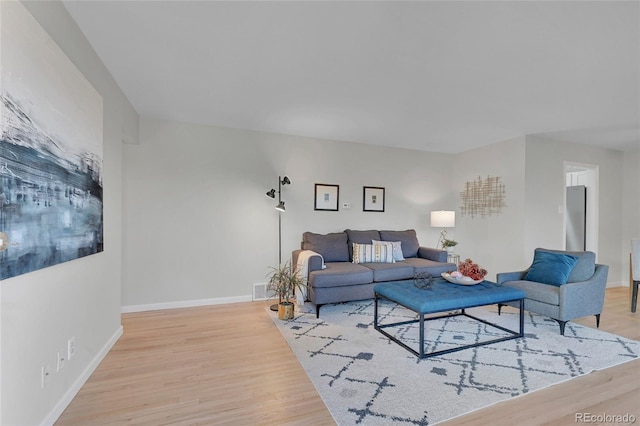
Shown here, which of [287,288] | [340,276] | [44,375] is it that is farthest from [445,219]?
[44,375]

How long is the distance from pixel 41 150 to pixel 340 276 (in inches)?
110

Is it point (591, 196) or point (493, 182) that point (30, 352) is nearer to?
point (493, 182)

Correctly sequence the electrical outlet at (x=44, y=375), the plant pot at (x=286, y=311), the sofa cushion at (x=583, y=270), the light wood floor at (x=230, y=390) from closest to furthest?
the electrical outlet at (x=44, y=375) → the light wood floor at (x=230, y=390) → the sofa cushion at (x=583, y=270) → the plant pot at (x=286, y=311)

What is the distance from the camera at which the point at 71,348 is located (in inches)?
73.5

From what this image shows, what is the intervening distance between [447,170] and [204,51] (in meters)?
4.76

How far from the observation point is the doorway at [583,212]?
498 cm

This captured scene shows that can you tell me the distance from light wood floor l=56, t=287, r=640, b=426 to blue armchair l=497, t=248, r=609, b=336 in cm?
44

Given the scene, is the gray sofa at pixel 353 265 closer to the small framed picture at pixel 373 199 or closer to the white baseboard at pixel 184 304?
the small framed picture at pixel 373 199

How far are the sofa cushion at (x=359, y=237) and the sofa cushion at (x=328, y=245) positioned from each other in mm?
74

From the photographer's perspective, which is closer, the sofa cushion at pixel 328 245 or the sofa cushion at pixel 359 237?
the sofa cushion at pixel 328 245

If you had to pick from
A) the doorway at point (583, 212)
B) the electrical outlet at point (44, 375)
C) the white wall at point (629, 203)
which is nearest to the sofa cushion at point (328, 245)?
the electrical outlet at point (44, 375)

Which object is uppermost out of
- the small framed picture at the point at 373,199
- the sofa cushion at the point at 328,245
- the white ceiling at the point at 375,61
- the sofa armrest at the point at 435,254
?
the white ceiling at the point at 375,61

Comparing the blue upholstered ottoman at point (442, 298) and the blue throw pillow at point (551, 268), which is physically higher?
the blue throw pillow at point (551, 268)

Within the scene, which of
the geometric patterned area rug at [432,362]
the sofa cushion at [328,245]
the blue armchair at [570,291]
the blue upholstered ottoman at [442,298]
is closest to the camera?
the geometric patterned area rug at [432,362]
